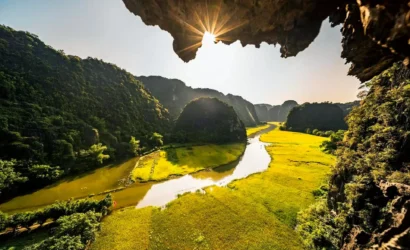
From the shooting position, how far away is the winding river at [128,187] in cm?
3017

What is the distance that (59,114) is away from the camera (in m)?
55.5

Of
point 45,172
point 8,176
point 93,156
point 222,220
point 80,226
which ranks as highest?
point 93,156

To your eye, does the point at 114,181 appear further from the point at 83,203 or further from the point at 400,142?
the point at 400,142

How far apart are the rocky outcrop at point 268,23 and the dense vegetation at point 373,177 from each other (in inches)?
138

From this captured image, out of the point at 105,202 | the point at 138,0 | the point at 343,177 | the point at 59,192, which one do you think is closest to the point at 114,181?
the point at 59,192

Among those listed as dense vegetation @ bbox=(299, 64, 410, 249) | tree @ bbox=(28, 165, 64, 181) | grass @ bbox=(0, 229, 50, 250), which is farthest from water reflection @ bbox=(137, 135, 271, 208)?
dense vegetation @ bbox=(299, 64, 410, 249)

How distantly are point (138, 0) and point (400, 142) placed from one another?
19.7 m

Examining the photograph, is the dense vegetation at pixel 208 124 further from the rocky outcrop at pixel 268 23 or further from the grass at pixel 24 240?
the rocky outcrop at pixel 268 23

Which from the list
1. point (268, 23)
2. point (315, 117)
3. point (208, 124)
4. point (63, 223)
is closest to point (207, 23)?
point (268, 23)

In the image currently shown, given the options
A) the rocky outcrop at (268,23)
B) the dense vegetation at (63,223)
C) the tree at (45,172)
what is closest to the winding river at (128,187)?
the tree at (45,172)

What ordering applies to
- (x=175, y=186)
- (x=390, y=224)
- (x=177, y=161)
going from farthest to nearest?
(x=177, y=161) → (x=175, y=186) → (x=390, y=224)

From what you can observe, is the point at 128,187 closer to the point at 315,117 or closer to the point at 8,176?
the point at 8,176

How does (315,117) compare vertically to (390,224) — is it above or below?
above

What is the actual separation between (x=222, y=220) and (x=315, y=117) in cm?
14029
